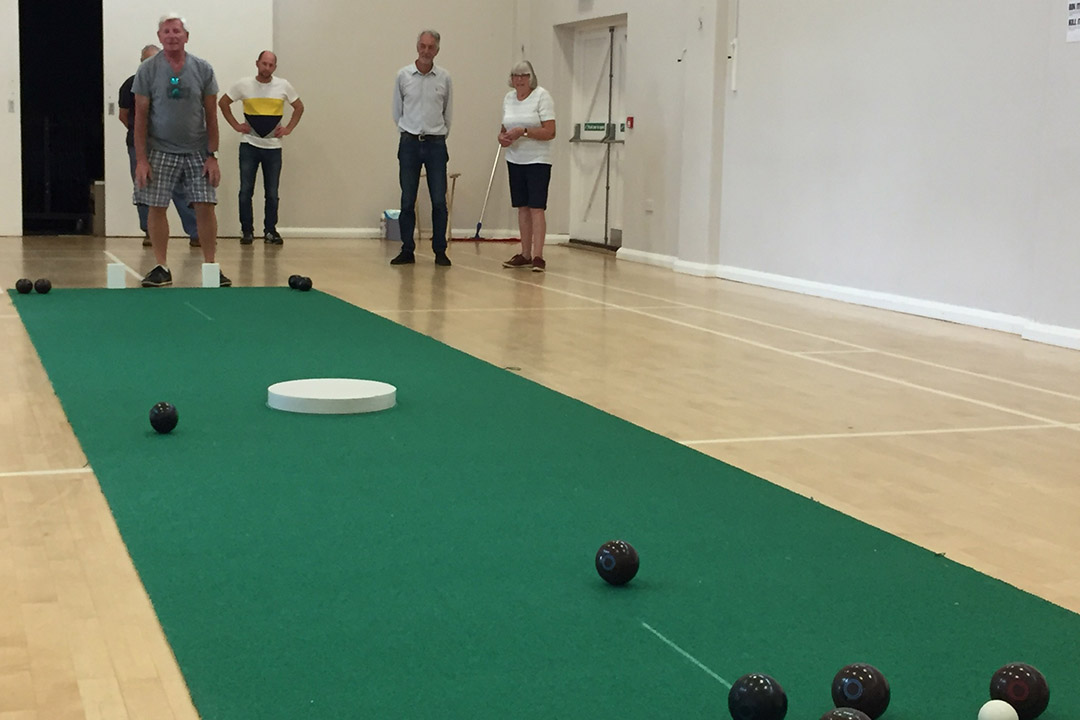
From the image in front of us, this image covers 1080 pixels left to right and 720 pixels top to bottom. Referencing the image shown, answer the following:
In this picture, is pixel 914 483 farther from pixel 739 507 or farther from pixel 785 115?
pixel 785 115

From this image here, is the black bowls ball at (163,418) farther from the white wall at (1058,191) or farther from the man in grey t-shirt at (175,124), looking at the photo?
the white wall at (1058,191)

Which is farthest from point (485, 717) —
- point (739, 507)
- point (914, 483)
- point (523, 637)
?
point (914, 483)

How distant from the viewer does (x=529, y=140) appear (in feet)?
29.5

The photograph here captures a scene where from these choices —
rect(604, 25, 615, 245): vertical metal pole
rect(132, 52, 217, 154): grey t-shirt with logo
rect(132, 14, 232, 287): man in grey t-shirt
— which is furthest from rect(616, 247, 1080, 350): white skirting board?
rect(132, 52, 217, 154): grey t-shirt with logo

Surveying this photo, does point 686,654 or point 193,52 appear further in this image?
point 193,52

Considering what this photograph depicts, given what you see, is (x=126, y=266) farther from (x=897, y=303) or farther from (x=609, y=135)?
(x=897, y=303)

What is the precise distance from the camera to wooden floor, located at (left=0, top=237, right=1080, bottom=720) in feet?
7.09

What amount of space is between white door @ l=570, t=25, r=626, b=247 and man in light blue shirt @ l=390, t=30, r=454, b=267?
2.57 meters

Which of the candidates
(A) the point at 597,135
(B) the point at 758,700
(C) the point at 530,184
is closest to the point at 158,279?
(C) the point at 530,184

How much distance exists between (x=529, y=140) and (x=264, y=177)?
316cm

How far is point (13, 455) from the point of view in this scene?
3.35m

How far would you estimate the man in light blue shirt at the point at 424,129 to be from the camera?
29.7 ft

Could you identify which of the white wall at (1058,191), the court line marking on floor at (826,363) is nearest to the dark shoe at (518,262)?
the court line marking on floor at (826,363)

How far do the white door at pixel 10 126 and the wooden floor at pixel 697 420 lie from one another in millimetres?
2958
